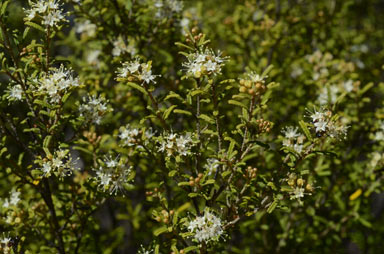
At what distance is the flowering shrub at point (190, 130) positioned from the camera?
257cm

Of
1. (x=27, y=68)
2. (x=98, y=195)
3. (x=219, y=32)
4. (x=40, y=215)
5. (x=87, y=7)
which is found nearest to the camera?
(x=27, y=68)

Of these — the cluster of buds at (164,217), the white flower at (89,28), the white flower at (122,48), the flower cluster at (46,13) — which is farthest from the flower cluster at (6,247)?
the white flower at (89,28)

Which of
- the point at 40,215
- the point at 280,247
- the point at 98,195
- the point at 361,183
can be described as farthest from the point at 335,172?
the point at 40,215

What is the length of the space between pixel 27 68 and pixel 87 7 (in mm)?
1135

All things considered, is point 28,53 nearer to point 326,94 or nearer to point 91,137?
point 91,137

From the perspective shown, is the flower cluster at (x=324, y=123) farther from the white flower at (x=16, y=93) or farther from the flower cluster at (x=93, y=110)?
the white flower at (x=16, y=93)

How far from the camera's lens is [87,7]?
3498 millimetres

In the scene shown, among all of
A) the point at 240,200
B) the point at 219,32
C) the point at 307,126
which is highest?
the point at 219,32

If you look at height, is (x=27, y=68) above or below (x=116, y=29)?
below

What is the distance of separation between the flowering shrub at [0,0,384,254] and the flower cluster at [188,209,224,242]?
0.01 meters

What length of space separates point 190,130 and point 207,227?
31.0 inches

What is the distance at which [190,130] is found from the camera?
2867mm

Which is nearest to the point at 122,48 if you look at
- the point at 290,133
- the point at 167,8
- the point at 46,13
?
the point at 167,8

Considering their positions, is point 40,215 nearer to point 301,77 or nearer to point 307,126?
point 307,126
